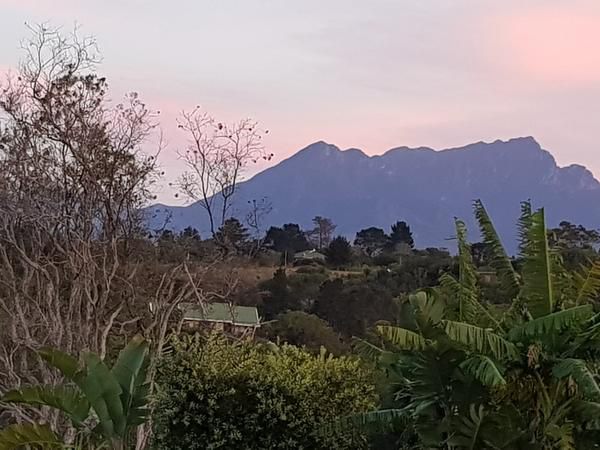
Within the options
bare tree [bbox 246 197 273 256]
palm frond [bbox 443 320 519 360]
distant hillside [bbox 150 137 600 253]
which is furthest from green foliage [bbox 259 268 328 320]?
distant hillside [bbox 150 137 600 253]

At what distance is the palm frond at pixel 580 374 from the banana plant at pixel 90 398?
11.2 feet

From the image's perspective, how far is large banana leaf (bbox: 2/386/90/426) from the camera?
7223 mm

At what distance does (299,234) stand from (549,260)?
29732 millimetres

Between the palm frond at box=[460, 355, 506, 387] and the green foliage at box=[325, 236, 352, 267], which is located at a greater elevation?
the green foliage at box=[325, 236, 352, 267]

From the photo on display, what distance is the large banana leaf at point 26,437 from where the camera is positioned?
7094 millimetres

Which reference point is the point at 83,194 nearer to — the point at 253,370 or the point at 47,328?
the point at 47,328

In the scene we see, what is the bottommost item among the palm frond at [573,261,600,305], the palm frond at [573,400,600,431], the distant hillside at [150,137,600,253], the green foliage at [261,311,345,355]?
the green foliage at [261,311,345,355]

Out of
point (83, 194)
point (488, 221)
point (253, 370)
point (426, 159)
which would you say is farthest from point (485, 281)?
point (426, 159)

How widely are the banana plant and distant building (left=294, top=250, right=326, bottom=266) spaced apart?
2300cm

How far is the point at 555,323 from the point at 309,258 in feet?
85.7

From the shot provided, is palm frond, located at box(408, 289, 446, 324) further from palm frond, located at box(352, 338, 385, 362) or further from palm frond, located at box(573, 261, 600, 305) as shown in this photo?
palm frond, located at box(573, 261, 600, 305)

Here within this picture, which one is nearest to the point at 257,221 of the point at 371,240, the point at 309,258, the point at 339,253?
the point at 339,253

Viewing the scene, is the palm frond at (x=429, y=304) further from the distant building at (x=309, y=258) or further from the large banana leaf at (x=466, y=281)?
the distant building at (x=309, y=258)

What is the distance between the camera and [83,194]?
11992 millimetres
